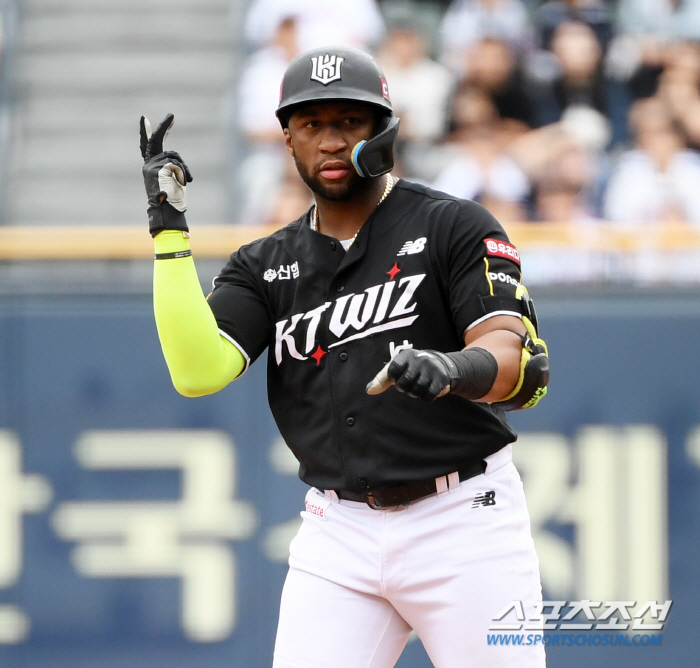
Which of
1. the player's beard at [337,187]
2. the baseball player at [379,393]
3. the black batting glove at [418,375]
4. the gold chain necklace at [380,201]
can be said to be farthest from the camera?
the gold chain necklace at [380,201]

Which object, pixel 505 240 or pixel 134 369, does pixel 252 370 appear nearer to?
pixel 134 369

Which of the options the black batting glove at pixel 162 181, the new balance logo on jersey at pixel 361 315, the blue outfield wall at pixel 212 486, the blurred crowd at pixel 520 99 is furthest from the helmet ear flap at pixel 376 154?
the blurred crowd at pixel 520 99

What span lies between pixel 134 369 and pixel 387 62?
2.36 m

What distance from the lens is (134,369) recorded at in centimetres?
432

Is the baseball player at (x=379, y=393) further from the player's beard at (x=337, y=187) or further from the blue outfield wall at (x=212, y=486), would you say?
the blue outfield wall at (x=212, y=486)

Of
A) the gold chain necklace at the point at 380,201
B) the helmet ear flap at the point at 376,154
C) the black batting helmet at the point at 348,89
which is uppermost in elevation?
the black batting helmet at the point at 348,89

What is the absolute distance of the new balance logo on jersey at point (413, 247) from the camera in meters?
2.53

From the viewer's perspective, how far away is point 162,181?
7.95 ft

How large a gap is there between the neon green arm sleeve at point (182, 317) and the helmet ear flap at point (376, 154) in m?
0.44

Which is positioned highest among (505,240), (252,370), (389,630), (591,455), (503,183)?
(503,183)

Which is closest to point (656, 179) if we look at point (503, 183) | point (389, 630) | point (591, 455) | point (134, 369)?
point (503, 183)

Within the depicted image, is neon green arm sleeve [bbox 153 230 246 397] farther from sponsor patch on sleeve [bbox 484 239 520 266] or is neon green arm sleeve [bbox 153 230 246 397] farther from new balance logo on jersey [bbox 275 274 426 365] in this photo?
sponsor patch on sleeve [bbox 484 239 520 266]

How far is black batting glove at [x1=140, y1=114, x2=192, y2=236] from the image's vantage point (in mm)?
2430

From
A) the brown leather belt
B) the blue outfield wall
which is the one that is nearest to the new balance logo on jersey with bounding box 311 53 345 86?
the brown leather belt
